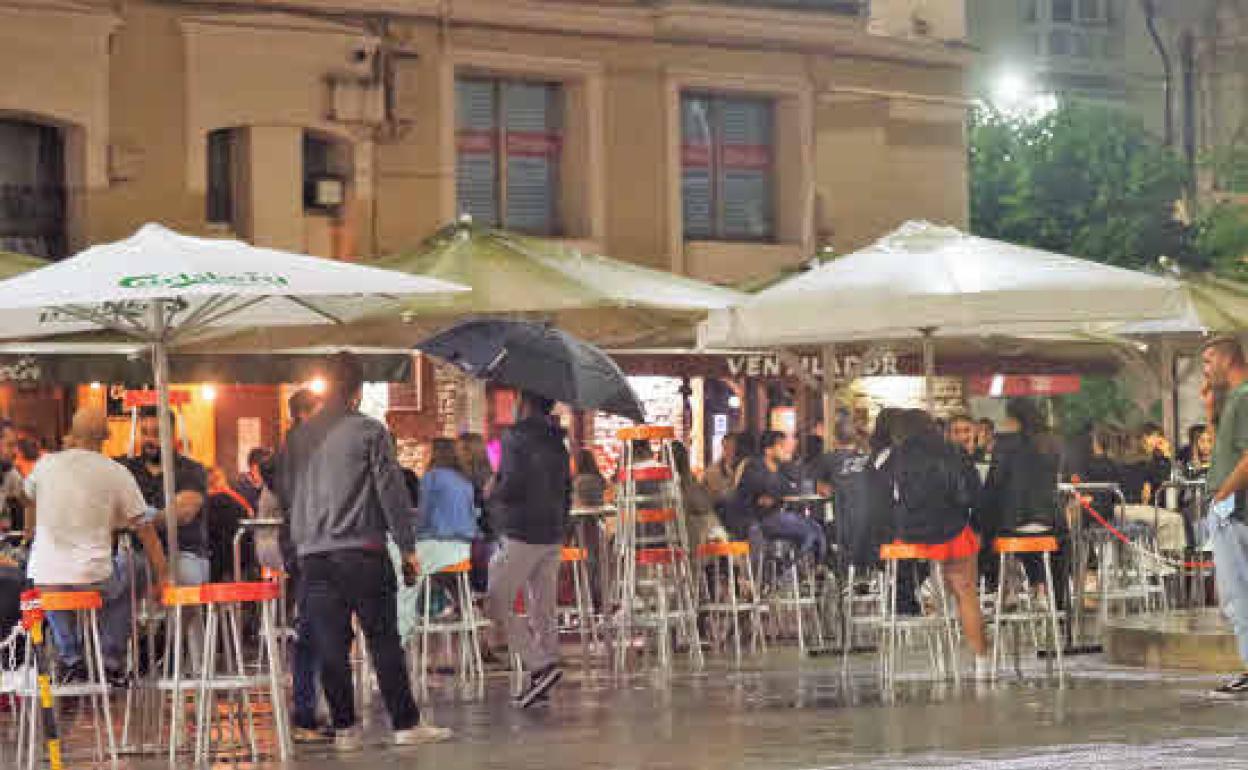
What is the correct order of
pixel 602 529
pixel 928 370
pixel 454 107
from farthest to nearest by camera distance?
pixel 454 107
pixel 602 529
pixel 928 370

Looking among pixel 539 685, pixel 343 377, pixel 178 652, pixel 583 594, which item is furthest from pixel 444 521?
pixel 178 652

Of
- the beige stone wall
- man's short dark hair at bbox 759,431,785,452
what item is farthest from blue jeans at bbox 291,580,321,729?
the beige stone wall

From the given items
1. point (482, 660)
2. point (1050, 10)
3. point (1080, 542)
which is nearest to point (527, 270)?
point (482, 660)

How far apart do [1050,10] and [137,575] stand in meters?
37.4

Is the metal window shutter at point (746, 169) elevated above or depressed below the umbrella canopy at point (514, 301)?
above

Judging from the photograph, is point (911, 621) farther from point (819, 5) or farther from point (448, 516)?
point (819, 5)

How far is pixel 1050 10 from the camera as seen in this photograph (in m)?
54.8

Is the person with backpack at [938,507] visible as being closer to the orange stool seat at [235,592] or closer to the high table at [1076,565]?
the high table at [1076,565]

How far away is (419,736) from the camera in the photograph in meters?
15.7

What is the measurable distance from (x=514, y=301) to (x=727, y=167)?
12484mm

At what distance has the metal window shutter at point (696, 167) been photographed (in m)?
33.9

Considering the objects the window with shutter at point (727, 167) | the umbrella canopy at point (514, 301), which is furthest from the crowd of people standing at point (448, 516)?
the window with shutter at point (727, 167)

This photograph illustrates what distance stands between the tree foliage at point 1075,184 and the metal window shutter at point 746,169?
14204 millimetres

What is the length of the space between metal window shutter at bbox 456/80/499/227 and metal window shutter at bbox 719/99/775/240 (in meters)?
3.23
